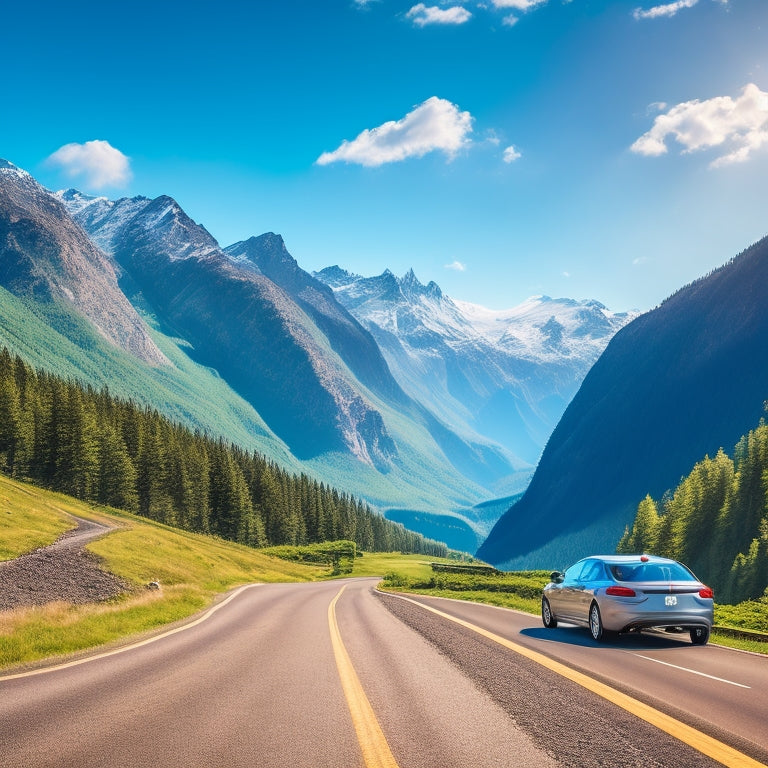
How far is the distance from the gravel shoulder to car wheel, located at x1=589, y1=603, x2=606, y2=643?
724 inches

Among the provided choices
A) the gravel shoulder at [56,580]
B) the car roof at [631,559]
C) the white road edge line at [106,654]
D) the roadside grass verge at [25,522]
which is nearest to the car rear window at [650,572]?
the car roof at [631,559]

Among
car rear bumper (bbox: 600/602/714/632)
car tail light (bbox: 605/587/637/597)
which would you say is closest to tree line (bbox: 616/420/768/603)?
car rear bumper (bbox: 600/602/714/632)

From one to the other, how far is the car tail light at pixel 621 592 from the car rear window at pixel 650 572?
43 cm

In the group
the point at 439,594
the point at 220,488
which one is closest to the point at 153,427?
the point at 220,488

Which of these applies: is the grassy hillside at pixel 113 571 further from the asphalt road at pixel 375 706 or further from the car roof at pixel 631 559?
the car roof at pixel 631 559

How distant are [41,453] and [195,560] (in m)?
51.6

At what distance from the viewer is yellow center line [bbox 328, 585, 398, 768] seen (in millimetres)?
7062

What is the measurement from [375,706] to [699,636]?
11824mm

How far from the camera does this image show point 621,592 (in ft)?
54.1

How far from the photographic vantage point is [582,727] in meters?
8.34

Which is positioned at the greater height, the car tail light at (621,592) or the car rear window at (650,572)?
the car rear window at (650,572)

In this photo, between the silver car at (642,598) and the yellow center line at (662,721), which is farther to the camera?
the silver car at (642,598)

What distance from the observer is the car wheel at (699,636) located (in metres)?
17.1

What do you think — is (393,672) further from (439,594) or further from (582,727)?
(439,594)
